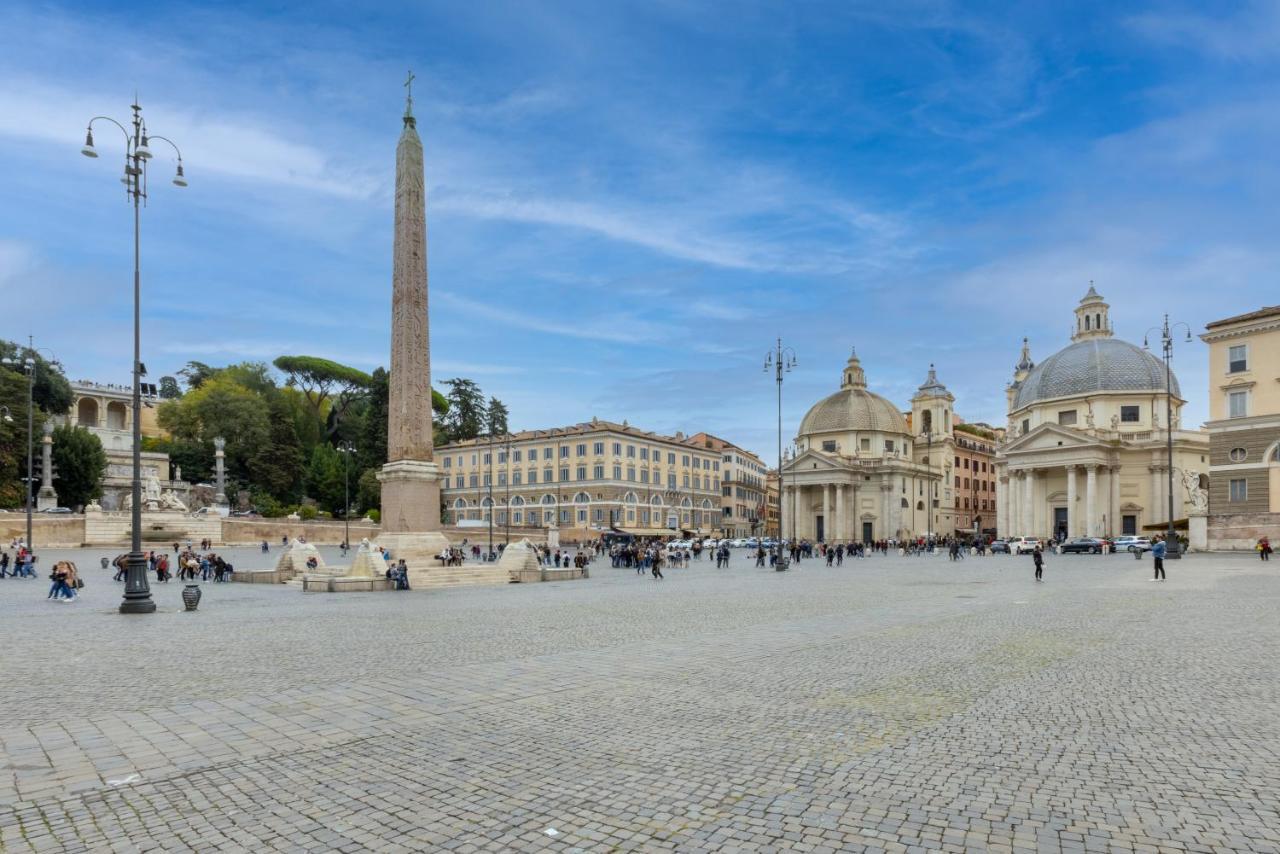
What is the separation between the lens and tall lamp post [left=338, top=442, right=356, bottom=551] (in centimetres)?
5739

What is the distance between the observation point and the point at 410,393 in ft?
87.8

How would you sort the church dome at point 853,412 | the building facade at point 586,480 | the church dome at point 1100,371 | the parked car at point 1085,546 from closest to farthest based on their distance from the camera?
the parked car at point 1085,546 → the church dome at point 1100,371 → the building facade at point 586,480 → the church dome at point 853,412

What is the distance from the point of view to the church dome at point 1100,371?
7088 cm

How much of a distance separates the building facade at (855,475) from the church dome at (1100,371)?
1487 cm

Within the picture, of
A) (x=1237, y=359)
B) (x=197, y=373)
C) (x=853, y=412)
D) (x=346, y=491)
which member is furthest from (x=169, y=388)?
(x=1237, y=359)

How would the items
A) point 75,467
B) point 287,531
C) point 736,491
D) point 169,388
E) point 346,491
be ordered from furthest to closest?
point 169,388 < point 736,491 < point 346,491 < point 75,467 < point 287,531

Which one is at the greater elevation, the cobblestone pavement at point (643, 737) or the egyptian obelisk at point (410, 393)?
the egyptian obelisk at point (410, 393)

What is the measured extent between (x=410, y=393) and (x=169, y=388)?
11453 centimetres

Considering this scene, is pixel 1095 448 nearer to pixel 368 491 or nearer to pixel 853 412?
pixel 853 412

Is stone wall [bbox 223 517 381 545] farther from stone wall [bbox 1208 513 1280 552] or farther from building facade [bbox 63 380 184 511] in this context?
stone wall [bbox 1208 513 1280 552]

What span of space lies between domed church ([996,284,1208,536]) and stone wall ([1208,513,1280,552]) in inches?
837

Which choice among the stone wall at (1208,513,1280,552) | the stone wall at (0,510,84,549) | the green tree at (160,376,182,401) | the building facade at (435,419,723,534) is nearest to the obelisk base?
the stone wall at (0,510,84,549)

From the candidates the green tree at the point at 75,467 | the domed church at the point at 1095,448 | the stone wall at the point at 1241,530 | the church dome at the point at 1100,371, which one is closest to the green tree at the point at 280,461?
the green tree at the point at 75,467

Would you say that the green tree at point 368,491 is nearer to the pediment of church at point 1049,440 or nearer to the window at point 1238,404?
the pediment of church at point 1049,440
